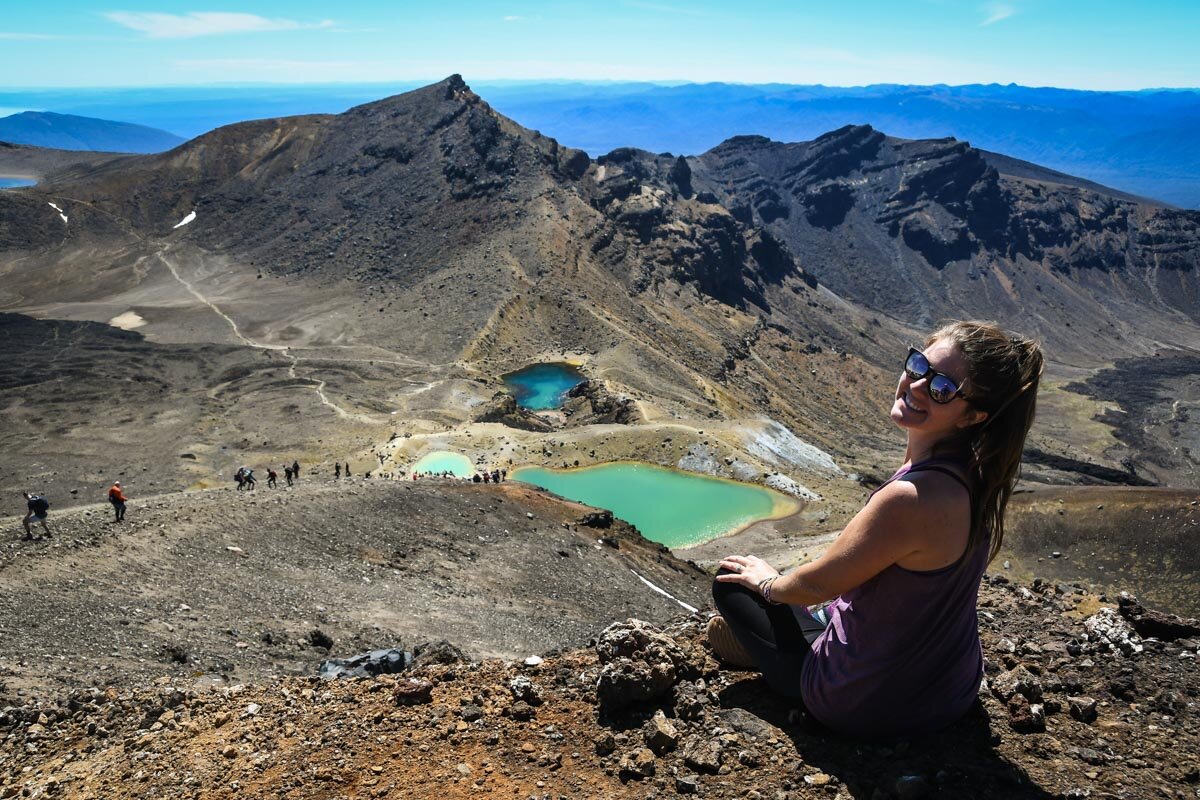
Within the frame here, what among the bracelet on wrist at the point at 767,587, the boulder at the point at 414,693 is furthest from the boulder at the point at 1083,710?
the boulder at the point at 414,693

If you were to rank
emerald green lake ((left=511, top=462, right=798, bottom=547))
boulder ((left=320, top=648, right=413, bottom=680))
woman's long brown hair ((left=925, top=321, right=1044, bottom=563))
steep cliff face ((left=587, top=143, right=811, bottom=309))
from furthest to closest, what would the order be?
steep cliff face ((left=587, top=143, right=811, bottom=309)) → emerald green lake ((left=511, top=462, right=798, bottom=547)) → boulder ((left=320, top=648, right=413, bottom=680)) → woman's long brown hair ((left=925, top=321, right=1044, bottom=563))

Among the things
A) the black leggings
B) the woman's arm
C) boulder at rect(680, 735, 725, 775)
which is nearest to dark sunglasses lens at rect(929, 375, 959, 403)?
the woman's arm

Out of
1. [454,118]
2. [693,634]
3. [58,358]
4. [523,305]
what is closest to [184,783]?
[693,634]

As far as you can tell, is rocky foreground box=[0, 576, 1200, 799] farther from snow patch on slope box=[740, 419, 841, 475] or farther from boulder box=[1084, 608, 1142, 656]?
snow patch on slope box=[740, 419, 841, 475]

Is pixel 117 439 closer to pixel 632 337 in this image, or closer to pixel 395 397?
pixel 395 397

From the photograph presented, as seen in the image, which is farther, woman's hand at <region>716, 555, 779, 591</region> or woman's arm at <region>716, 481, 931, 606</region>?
woman's hand at <region>716, 555, 779, 591</region>

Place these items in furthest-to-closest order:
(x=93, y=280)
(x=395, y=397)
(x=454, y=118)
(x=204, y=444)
→ (x=454, y=118), (x=93, y=280), (x=395, y=397), (x=204, y=444)

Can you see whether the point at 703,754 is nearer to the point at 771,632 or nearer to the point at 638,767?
the point at 638,767

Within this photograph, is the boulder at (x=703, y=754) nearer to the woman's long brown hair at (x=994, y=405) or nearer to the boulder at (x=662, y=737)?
the boulder at (x=662, y=737)
